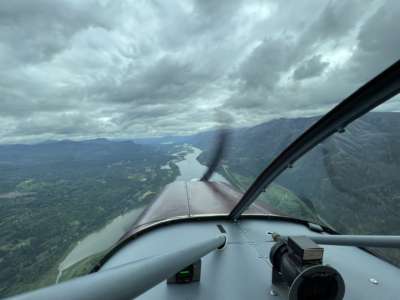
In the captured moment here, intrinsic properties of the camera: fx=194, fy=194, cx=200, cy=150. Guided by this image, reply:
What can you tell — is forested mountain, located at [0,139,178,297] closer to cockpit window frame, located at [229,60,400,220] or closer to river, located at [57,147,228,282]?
river, located at [57,147,228,282]

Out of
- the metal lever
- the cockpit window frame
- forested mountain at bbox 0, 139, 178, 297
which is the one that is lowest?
forested mountain at bbox 0, 139, 178, 297

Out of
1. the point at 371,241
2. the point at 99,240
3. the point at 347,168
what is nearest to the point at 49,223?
the point at 99,240

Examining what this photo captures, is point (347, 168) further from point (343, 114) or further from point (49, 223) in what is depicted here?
point (49, 223)

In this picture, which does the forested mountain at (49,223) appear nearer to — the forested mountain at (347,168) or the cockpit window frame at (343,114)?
the forested mountain at (347,168)

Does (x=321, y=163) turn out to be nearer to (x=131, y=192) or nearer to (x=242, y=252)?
(x=242, y=252)

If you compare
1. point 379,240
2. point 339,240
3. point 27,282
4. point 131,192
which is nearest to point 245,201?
point 339,240

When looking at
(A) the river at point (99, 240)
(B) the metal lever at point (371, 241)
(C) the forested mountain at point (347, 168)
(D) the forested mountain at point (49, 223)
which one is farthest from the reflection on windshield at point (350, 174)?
(D) the forested mountain at point (49, 223)

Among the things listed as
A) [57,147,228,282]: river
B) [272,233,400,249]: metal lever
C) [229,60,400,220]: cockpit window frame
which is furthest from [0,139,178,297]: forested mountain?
[272,233,400,249]: metal lever

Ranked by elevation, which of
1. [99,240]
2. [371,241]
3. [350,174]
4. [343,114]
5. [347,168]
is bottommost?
[99,240]

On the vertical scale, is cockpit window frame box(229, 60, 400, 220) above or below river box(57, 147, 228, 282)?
above

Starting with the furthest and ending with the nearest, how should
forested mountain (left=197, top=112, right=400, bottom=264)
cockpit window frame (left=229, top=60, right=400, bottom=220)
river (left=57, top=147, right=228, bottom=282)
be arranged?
1. river (left=57, top=147, right=228, bottom=282)
2. forested mountain (left=197, top=112, right=400, bottom=264)
3. cockpit window frame (left=229, top=60, right=400, bottom=220)
